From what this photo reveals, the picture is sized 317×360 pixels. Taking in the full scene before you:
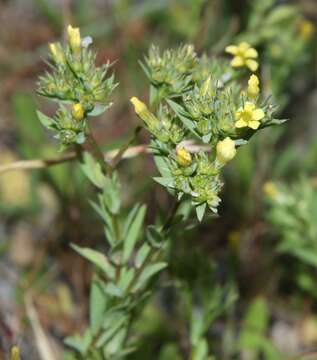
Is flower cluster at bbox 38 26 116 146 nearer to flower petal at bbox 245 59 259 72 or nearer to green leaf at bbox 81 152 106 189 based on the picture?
green leaf at bbox 81 152 106 189

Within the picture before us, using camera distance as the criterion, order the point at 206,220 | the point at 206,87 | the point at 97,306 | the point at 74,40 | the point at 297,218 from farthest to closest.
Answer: the point at 206,220
the point at 297,218
the point at 97,306
the point at 74,40
the point at 206,87

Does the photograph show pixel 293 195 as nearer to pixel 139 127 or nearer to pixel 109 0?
pixel 139 127

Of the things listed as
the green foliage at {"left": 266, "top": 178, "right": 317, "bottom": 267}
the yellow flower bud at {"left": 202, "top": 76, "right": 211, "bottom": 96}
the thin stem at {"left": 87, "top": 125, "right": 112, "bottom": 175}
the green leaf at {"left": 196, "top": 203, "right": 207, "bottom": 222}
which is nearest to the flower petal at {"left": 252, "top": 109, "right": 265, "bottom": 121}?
the yellow flower bud at {"left": 202, "top": 76, "right": 211, "bottom": 96}

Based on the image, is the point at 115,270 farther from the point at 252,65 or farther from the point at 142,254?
the point at 252,65

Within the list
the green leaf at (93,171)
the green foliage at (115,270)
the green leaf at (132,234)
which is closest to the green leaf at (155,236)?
the green foliage at (115,270)

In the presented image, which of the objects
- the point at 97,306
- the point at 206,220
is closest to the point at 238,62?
the point at 97,306

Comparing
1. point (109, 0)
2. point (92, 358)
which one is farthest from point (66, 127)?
point (109, 0)
